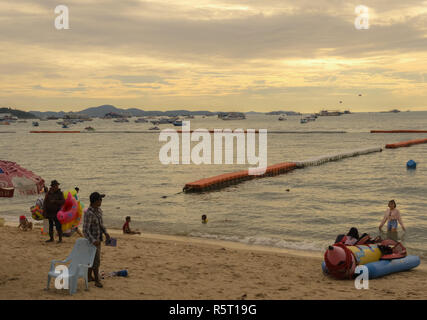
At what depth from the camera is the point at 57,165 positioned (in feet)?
160

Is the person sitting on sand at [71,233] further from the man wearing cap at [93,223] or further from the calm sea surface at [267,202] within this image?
the man wearing cap at [93,223]

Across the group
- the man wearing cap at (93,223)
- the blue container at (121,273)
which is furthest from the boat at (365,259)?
the man wearing cap at (93,223)

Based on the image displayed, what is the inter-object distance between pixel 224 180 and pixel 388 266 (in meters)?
21.4

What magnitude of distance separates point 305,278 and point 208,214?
37.2ft

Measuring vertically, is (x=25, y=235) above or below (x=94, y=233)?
below

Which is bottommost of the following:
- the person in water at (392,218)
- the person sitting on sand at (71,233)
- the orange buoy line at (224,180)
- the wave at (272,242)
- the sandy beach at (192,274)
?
the wave at (272,242)

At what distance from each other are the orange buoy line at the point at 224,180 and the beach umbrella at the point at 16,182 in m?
10.1

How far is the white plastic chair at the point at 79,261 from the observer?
28.8 ft

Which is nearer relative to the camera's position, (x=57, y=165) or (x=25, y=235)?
(x=25, y=235)

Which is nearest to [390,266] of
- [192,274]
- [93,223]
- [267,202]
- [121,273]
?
[192,274]
